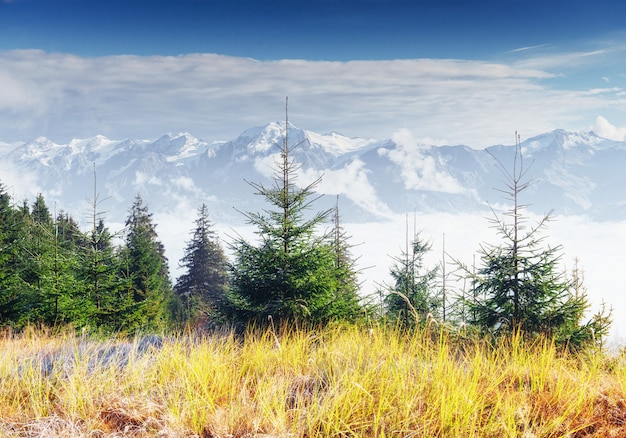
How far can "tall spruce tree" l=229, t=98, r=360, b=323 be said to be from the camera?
871 centimetres

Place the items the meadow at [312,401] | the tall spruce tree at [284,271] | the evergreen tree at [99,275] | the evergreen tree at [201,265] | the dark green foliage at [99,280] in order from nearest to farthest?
the meadow at [312,401]
the tall spruce tree at [284,271]
the evergreen tree at [99,275]
the dark green foliage at [99,280]
the evergreen tree at [201,265]

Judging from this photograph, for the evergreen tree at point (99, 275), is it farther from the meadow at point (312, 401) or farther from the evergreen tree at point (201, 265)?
the evergreen tree at point (201, 265)

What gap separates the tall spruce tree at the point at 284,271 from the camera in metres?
8.71

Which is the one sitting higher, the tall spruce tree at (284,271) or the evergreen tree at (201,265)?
the tall spruce tree at (284,271)

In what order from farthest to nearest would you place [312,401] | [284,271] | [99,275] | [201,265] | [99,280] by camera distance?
[201,265]
[99,280]
[99,275]
[284,271]
[312,401]

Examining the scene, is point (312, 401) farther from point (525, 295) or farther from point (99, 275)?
point (99, 275)

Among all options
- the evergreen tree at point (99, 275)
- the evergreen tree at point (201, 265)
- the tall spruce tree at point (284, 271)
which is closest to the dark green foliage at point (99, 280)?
the evergreen tree at point (99, 275)

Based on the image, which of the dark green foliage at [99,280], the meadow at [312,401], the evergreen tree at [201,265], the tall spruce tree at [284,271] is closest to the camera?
the meadow at [312,401]

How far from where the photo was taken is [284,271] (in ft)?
29.0

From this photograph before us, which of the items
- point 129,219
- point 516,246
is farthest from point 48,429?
point 129,219

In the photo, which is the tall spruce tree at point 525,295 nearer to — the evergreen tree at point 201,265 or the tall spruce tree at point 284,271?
the tall spruce tree at point 284,271

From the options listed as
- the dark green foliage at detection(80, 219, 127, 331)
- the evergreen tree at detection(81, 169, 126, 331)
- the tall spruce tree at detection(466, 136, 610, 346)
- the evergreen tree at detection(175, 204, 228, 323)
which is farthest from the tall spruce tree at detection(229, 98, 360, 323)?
the evergreen tree at detection(175, 204, 228, 323)

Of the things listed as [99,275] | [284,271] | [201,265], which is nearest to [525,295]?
[284,271]

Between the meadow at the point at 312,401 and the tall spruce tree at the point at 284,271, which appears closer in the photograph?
the meadow at the point at 312,401
